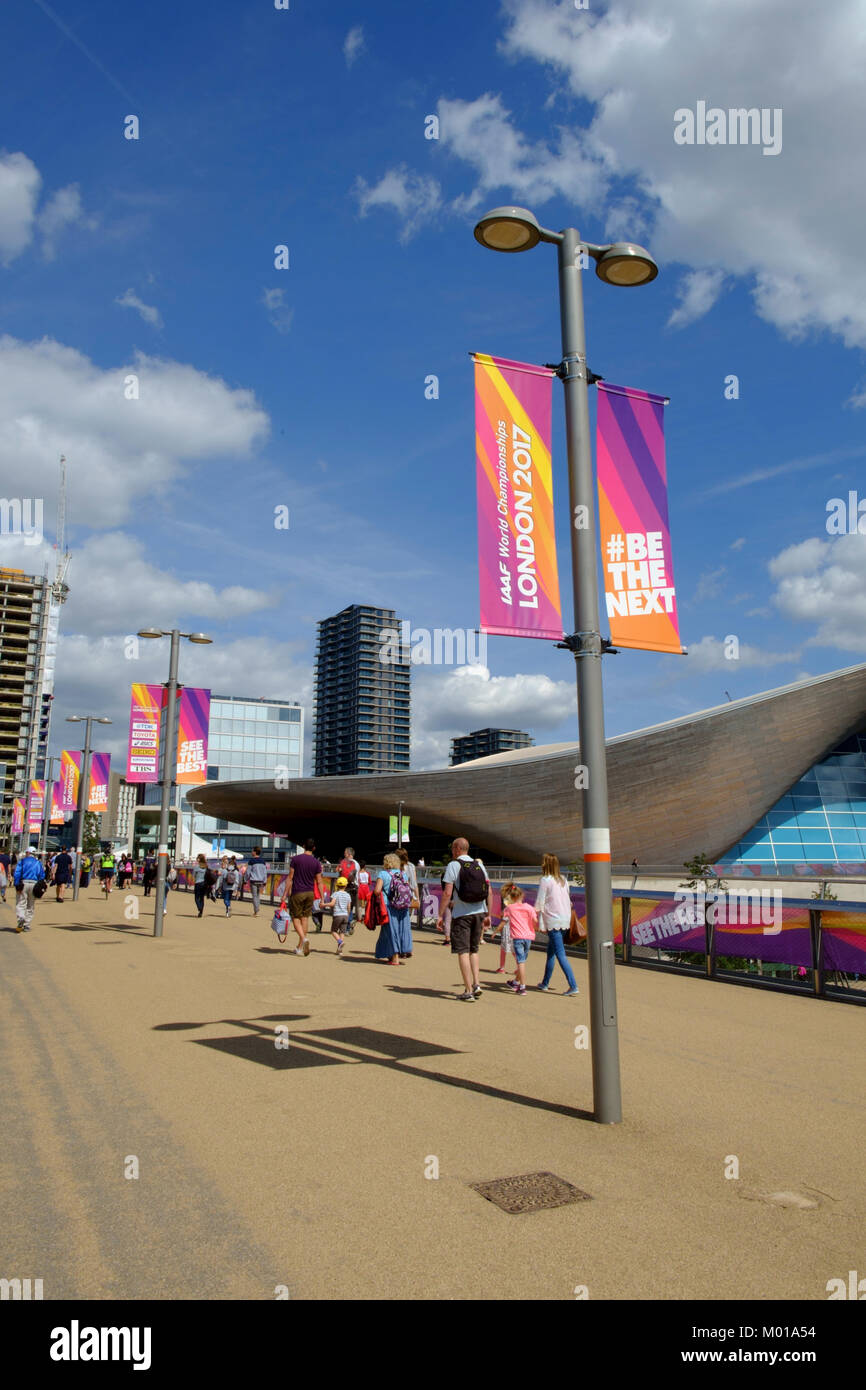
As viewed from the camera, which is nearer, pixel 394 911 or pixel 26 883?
pixel 394 911

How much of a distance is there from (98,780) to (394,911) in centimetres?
2506

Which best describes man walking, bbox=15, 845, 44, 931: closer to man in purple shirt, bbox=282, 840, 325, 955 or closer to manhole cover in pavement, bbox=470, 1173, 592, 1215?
man in purple shirt, bbox=282, 840, 325, 955

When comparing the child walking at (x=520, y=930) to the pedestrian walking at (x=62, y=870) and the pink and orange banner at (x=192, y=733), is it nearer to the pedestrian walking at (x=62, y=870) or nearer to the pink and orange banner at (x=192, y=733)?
the pink and orange banner at (x=192, y=733)

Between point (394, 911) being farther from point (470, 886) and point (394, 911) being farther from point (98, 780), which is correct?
point (98, 780)

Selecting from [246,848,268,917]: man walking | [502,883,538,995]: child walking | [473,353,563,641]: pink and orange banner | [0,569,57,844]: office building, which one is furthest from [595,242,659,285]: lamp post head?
[0,569,57,844]: office building

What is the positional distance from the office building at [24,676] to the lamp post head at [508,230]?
121815 millimetres

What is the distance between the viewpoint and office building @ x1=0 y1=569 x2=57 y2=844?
120 m

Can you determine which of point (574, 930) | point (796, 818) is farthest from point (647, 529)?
point (796, 818)

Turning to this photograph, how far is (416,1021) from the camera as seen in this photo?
8828 millimetres

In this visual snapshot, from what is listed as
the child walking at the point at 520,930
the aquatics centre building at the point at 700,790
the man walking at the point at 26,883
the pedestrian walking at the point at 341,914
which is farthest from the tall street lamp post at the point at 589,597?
the aquatics centre building at the point at 700,790

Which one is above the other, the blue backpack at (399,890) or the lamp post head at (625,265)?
the lamp post head at (625,265)

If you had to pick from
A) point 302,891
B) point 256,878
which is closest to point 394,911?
point 302,891

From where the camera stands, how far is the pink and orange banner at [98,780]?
3506cm

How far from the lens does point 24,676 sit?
124250 millimetres
